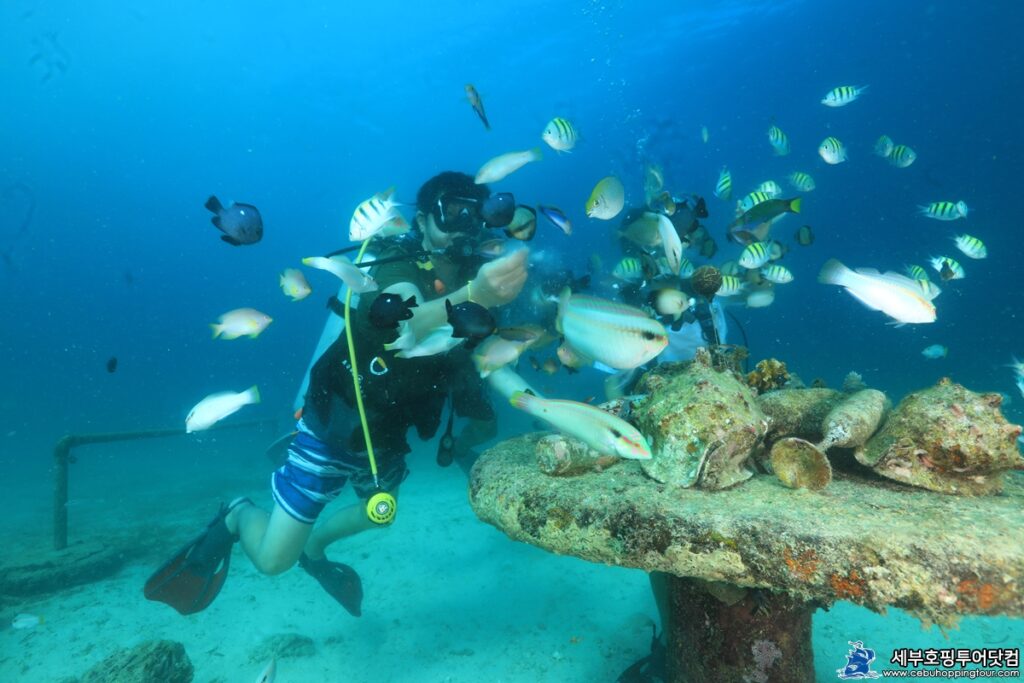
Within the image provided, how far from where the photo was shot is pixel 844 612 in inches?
193

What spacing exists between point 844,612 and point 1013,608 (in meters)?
4.12

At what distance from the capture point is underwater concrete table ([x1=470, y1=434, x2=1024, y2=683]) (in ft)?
5.80

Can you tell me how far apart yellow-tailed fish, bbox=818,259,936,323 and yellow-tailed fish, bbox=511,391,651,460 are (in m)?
1.80

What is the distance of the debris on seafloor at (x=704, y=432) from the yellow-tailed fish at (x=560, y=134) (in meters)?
3.37

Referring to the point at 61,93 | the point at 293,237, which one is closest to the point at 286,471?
the point at 61,93

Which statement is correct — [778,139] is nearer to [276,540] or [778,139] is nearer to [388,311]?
[388,311]

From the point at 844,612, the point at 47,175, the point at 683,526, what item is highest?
the point at 47,175

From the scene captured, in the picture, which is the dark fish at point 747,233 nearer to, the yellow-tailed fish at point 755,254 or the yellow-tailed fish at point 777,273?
the yellow-tailed fish at point 755,254

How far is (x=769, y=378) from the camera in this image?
400 cm

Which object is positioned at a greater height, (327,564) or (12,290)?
(12,290)

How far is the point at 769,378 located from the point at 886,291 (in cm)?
122

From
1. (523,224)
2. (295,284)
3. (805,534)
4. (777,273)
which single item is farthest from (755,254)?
(295,284)

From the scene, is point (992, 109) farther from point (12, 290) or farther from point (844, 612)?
point (12, 290)

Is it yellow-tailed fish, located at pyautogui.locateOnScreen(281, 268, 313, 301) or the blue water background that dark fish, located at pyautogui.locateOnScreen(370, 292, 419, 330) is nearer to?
yellow-tailed fish, located at pyautogui.locateOnScreen(281, 268, 313, 301)
